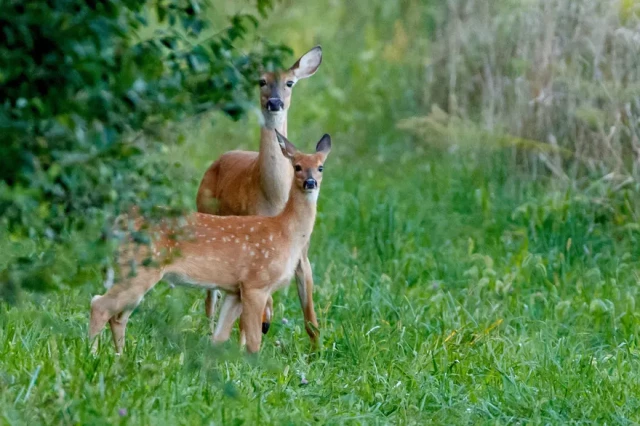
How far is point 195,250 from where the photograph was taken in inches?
233

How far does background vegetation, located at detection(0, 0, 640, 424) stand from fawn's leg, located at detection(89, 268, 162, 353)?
92 millimetres

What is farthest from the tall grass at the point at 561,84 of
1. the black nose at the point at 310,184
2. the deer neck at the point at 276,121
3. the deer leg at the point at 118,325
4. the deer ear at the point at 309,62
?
the deer leg at the point at 118,325

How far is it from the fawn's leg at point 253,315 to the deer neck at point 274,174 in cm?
92

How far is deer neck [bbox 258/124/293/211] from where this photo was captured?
6.83 m

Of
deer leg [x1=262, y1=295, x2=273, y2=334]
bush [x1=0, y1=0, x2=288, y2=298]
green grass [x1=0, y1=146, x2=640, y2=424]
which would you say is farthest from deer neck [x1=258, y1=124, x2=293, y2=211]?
bush [x1=0, y1=0, x2=288, y2=298]

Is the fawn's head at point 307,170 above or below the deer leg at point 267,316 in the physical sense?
above

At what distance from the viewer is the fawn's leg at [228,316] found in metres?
5.99

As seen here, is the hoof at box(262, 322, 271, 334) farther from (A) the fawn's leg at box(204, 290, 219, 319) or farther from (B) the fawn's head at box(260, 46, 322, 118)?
(B) the fawn's head at box(260, 46, 322, 118)

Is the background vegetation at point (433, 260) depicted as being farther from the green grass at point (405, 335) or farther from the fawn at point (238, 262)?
the fawn at point (238, 262)

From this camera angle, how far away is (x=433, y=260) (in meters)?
7.43

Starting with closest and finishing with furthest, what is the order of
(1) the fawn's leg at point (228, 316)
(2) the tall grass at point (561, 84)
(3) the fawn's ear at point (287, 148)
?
(1) the fawn's leg at point (228, 316) < (3) the fawn's ear at point (287, 148) < (2) the tall grass at point (561, 84)

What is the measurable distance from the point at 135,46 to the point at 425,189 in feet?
19.5

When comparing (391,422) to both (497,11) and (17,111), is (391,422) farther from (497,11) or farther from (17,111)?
(497,11)

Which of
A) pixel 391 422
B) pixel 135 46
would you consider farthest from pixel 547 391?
pixel 135 46
